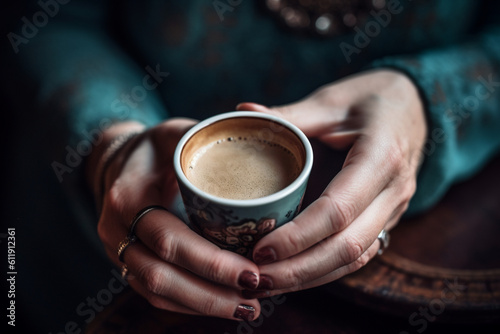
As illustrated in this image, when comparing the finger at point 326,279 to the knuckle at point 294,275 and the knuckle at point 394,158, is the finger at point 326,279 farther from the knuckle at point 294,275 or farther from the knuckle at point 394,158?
the knuckle at point 394,158

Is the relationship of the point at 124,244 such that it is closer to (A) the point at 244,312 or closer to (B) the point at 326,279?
(A) the point at 244,312

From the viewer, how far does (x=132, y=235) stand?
2.04 ft

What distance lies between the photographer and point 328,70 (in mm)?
1060

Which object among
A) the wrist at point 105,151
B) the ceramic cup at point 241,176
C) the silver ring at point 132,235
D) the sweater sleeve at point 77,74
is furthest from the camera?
the sweater sleeve at point 77,74

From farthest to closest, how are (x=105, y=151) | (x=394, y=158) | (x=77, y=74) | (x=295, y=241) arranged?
(x=77, y=74) < (x=105, y=151) < (x=394, y=158) < (x=295, y=241)

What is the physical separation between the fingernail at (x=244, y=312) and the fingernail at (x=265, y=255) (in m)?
0.08

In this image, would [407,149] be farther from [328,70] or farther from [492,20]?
[492,20]

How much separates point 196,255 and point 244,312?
0.12m

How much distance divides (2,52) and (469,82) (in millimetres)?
1218

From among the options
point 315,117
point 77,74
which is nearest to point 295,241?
point 315,117

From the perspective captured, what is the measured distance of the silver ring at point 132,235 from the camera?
0.60 metres

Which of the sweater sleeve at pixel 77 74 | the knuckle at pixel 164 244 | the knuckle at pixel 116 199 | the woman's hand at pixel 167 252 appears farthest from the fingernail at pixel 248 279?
the sweater sleeve at pixel 77 74

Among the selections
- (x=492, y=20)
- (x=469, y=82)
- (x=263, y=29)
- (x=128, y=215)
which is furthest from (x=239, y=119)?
(x=492, y=20)

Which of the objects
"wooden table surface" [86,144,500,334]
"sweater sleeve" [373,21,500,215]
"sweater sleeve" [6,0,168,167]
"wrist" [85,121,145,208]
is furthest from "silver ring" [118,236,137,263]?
"sweater sleeve" [373,21,500,215]
